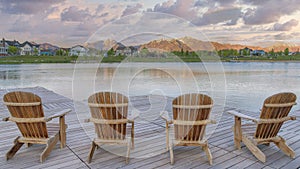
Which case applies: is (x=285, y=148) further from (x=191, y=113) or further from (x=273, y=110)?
(x=191, y=113)

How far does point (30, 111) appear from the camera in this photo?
100 inches

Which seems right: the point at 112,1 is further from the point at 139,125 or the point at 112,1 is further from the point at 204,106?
the point at 204,106

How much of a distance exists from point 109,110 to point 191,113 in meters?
0.88

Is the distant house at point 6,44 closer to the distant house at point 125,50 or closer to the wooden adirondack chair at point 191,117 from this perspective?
the distant house at point 125,50

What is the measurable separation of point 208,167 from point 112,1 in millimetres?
5070

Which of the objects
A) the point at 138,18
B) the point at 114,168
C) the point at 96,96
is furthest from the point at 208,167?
the point at 138,18

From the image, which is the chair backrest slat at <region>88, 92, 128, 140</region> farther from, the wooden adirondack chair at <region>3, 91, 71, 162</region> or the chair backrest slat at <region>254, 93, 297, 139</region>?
the chair backrest slat at <region>254, 93, 297, 139</region>

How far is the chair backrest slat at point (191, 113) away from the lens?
2500 millimetres

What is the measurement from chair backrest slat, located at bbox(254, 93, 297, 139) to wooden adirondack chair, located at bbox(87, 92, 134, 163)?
1519 mm

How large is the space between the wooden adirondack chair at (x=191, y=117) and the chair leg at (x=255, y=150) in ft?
1.86

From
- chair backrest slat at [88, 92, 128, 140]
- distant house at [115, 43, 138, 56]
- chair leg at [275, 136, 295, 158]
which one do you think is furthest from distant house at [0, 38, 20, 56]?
chair leg at [275, 136, 295, 158]

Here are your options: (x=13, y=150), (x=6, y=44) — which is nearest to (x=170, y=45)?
(x=13, y=150)

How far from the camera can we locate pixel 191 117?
2.54m

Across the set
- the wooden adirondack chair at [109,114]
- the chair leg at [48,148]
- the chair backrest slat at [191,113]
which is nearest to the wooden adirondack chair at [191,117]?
the chair backrest slat at [191,113]
